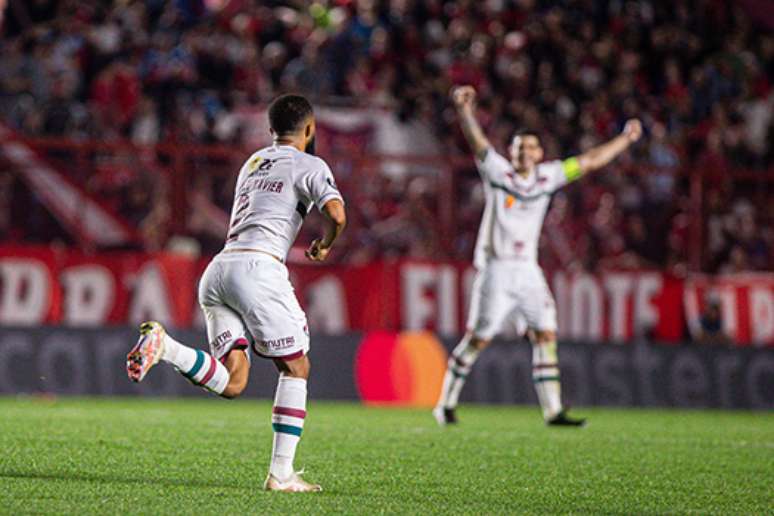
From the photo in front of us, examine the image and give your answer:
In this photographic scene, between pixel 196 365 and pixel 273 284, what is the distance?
1.84ft

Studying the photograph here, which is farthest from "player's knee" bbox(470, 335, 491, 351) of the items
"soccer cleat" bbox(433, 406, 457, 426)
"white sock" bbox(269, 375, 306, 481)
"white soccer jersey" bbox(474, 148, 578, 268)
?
"white sock" bbox(269, 375, 306, 481)

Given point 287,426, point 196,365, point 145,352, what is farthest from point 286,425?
point 145,352

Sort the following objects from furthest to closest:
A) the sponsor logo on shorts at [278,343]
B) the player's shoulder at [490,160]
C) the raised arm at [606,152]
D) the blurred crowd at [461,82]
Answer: the blurred crowd at [461,82] → the raised arm at [606,152] → the player's shoulder at [490,160] → the sponsor logo on shorts at [278,343]

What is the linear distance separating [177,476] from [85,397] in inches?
316

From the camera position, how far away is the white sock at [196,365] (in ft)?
22.6

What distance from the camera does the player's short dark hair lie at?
23.8 ft

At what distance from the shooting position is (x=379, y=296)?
16.3 m

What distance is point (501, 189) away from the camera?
12.5 meters

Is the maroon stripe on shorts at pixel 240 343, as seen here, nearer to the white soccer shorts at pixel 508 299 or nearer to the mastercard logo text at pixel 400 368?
the white soccer shorts at pixel 508 299

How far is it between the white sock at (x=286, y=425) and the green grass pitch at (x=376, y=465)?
0.20 m

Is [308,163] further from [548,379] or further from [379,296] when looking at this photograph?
[379,296]

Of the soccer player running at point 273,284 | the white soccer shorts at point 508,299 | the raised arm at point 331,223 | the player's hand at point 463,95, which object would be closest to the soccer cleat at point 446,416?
the white soccer shorts at point 508,299

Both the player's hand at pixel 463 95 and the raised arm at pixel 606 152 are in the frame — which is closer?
the player's hand at pixel 463 95

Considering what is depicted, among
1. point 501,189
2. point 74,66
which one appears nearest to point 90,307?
point 74,66
